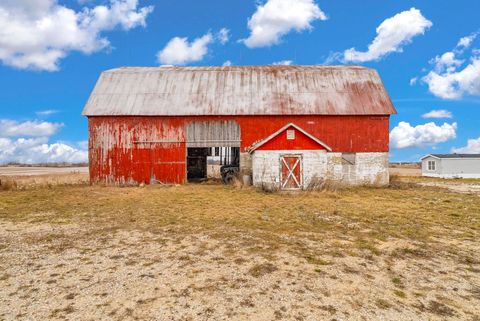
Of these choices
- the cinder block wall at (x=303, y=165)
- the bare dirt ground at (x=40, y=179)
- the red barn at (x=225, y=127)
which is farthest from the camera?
the red barn at (x=225, y=127)

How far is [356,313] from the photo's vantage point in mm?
4410

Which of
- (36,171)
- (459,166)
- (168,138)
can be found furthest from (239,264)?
(36,171)

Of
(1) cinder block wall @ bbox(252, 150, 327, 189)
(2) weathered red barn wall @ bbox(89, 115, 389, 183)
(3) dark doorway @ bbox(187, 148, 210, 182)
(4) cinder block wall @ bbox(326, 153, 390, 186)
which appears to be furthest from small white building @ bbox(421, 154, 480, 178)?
(3) dark doorway @ bbox(187, 148, 210, 182)

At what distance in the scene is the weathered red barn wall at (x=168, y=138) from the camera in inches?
843

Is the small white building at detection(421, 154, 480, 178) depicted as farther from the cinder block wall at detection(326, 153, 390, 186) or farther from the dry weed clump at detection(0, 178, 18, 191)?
the dry weed clump at detection(0, 178, 18, 191)

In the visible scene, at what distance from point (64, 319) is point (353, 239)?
6.23 metres

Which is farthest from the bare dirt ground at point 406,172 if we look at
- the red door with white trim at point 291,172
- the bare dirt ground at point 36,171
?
the bare dirt ground at point 36,171

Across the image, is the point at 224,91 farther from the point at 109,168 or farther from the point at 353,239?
the point at 353,239

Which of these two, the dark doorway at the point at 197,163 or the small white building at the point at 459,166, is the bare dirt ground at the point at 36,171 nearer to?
the dark doorway at the point at 197,163

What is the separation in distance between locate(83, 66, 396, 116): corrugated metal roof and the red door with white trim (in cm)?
423

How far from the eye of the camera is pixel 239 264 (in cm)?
616

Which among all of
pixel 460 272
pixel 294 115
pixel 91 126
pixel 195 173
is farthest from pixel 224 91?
pixel 460 272

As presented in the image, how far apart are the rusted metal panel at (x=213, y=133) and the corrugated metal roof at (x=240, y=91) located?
2.34 ft

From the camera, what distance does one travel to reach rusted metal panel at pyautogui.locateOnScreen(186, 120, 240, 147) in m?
21.6
